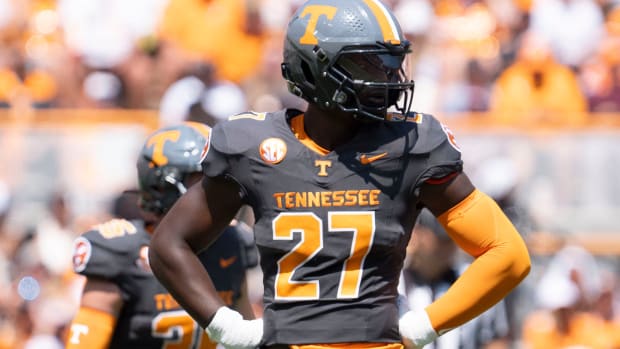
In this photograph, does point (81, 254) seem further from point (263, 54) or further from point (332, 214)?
point (263, 54)

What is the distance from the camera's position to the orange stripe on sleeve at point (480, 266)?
4.03 m

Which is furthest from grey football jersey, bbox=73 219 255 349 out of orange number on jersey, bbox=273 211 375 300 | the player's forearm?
orange number on jersey, bbox=273 211 375 300

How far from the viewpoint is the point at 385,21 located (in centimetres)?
400

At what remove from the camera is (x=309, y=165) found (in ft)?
13.0

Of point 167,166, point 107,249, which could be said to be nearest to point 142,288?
point 107,249

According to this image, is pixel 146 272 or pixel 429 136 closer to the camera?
pixel 429 136

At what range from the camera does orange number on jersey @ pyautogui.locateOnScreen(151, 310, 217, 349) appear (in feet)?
16.8

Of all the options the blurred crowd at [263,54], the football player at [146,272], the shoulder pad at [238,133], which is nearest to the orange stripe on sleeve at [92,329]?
the football player at [146,272]

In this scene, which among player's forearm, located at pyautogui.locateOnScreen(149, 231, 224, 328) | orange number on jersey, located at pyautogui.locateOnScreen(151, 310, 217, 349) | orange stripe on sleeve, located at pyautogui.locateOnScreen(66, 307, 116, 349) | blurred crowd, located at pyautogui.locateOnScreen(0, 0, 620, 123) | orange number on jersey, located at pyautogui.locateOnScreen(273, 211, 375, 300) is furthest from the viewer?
blurred crowd, located at pyautogui.locateOnScreen(0, 0, 620, 123)

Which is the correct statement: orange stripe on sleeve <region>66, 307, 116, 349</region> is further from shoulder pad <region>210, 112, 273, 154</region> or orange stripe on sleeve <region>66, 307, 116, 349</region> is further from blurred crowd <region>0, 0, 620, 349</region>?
blurred crowd <region>0, 0, 620, 349</region>

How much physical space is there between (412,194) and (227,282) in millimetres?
1343

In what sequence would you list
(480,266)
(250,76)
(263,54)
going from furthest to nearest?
(263,54)
(250,76)
(480,266)

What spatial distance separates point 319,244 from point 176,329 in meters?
1.36

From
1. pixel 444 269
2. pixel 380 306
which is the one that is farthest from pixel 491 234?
pixel 444 269
